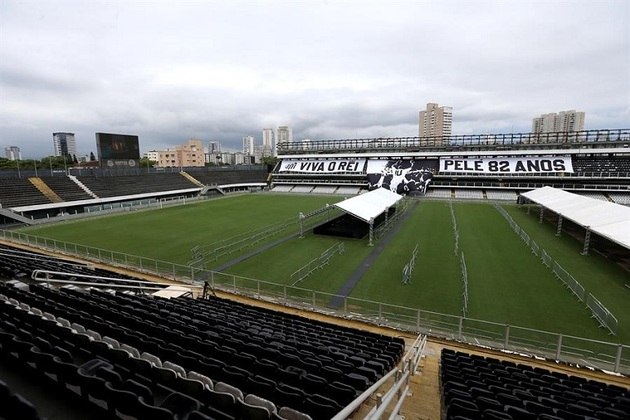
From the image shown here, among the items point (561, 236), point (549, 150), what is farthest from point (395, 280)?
point (549, 150)

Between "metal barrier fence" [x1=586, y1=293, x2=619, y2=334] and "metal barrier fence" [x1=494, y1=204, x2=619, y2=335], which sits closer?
"metal barrier fence" [x1=586, y1=293, x2=619, y2=334]

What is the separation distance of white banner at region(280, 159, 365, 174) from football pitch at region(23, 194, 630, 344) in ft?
110

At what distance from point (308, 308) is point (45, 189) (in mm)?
44673

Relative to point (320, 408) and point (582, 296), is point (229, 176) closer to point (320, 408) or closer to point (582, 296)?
point (582, 296)

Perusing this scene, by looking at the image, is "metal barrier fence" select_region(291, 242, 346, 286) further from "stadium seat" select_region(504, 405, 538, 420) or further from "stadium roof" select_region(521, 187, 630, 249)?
"stadium roof" select_region(521, 187, 630, 249)

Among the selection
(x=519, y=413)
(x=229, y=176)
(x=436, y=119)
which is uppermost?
(x=436, y=119)

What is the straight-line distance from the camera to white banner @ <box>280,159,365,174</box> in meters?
70.2

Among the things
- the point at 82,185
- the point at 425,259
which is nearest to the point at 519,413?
the point at 425,259

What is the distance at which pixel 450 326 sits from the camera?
1152 centimetres

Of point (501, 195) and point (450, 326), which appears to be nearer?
point (450, 326)

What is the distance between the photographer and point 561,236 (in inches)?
1079

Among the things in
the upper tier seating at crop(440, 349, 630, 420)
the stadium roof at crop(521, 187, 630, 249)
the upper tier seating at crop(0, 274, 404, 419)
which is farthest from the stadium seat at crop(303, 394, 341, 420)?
the stadium roof at crop(521, 187, 630, 249)

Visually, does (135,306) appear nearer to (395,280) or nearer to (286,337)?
(286,337)

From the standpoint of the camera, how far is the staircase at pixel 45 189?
40.7 meters
